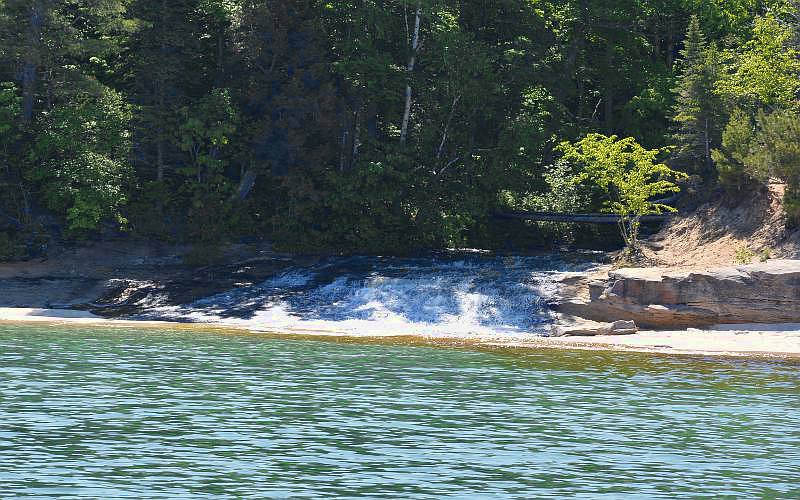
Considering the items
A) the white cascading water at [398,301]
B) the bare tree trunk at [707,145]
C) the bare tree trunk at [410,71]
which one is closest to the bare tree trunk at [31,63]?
the white cascading water at [398,301]

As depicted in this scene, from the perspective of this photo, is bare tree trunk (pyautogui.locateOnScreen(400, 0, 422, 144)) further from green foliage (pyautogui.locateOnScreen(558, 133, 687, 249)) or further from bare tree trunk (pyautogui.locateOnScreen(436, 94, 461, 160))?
green foliage (pyautogui.locateOnScreen(558, 133, 687, 249))

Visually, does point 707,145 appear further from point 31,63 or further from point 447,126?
point 31,63

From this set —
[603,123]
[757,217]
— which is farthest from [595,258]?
[603,123]

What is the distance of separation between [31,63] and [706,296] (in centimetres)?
3030

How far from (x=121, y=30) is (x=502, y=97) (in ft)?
61.4

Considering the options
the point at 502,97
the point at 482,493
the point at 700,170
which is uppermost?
the point at 502,97

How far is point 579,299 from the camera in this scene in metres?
38.9

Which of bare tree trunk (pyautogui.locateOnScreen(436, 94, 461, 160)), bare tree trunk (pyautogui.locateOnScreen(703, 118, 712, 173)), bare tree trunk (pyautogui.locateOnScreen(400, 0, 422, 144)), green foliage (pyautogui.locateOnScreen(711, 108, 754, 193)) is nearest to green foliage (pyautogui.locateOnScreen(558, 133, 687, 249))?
green foliage (pyautogui.locateOnScreen(711, 108, 754, 193))

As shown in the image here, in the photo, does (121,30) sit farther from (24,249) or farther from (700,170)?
(700,170)

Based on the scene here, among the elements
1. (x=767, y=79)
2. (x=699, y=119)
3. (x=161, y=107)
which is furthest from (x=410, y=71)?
(x=767, y=79)

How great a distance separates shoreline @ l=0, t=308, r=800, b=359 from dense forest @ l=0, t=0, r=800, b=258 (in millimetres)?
11258

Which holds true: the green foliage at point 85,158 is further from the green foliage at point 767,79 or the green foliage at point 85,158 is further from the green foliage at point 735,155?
the green foliage at point 767,79

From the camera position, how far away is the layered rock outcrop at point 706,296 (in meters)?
35.7

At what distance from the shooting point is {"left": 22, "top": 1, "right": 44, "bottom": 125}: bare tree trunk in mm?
46938
